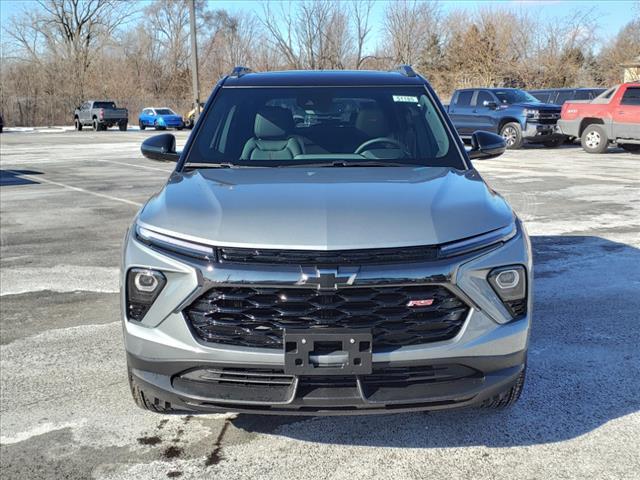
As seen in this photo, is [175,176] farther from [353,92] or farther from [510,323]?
[510,323]

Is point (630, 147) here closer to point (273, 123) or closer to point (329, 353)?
point (273, 123)

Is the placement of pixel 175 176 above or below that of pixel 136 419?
above

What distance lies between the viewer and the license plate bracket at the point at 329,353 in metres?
2.52

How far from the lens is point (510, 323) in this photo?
8.87ft

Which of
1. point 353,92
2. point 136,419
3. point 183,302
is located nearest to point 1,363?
point 136,419

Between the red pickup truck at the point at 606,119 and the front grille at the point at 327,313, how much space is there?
55.7ft

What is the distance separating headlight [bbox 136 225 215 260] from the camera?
2660 mm

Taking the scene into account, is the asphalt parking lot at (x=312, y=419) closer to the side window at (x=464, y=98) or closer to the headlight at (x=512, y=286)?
the headlight at (x=512, y=286)

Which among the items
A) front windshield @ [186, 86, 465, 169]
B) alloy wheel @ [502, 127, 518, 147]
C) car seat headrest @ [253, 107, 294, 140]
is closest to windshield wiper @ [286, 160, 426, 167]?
front windshield @ [186, 86, 465, 169]

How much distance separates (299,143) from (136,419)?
6.23ft

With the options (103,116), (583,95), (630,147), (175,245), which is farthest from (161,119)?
(175,245)

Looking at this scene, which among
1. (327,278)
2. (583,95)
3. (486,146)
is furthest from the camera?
(583,95)

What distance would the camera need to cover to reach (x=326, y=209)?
2.81m

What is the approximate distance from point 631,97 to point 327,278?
17.6 meters
